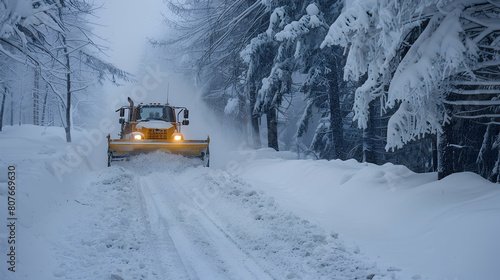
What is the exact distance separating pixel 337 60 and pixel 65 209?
32.7 ft

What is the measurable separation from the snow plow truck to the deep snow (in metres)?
3.63

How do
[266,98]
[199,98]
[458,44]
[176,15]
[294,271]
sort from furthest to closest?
[199,98]
[176,15]
[266,98]
[458,44]
[294,271]

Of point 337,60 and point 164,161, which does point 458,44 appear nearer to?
point 337,60

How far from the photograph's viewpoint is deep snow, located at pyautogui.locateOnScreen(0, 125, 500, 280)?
12.6 feet

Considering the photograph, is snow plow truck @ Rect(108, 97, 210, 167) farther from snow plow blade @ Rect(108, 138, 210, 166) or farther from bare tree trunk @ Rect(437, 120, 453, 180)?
bare tree trunk @ Rect(437, 120, 453, 180)

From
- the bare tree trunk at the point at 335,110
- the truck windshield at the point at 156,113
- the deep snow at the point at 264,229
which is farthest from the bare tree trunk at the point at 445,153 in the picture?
the truck windshield at the point at 156,113

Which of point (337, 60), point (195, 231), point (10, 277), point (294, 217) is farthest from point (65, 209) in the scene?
point (337, 60)

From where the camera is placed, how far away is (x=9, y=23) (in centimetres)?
555

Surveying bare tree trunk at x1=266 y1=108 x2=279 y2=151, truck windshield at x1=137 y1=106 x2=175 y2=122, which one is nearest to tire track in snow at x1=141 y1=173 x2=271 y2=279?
truck windshield at x1=137 y1=106 x2=175 y2=122

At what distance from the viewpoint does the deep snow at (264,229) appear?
12.6 feet

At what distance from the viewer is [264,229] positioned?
5.37 metres

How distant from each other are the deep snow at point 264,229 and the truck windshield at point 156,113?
6.01 meters

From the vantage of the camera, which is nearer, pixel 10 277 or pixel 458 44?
pixel 10 277

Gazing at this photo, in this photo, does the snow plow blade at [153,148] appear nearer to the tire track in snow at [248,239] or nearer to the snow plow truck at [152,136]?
the snow plow truck at [152,136]
